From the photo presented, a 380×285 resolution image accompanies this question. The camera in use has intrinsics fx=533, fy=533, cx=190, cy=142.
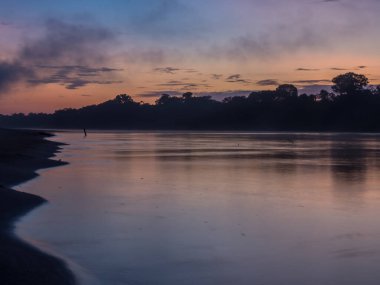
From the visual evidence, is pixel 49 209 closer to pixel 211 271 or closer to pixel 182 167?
pixel 211 271

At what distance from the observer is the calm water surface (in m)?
8.75

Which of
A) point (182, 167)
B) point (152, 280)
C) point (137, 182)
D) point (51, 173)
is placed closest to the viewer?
point (152, 280)

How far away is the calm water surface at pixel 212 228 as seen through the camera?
8750mm

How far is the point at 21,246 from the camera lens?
9469 mm

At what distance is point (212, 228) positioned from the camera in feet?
39.7

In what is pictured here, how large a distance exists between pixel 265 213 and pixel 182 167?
14.2 meters

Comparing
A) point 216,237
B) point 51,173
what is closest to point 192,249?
point 216,237

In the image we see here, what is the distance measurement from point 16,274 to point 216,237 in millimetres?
4773

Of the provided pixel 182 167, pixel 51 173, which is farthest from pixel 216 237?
pixel 182 167

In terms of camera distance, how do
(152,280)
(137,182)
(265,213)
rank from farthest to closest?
(137,182), (265,213), (152,280)

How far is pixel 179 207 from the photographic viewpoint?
15008mm

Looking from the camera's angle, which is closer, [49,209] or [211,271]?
[211,271]

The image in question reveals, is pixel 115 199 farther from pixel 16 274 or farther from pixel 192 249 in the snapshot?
pixel 16 274

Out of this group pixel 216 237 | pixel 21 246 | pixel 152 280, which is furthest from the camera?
pixel 216 237
